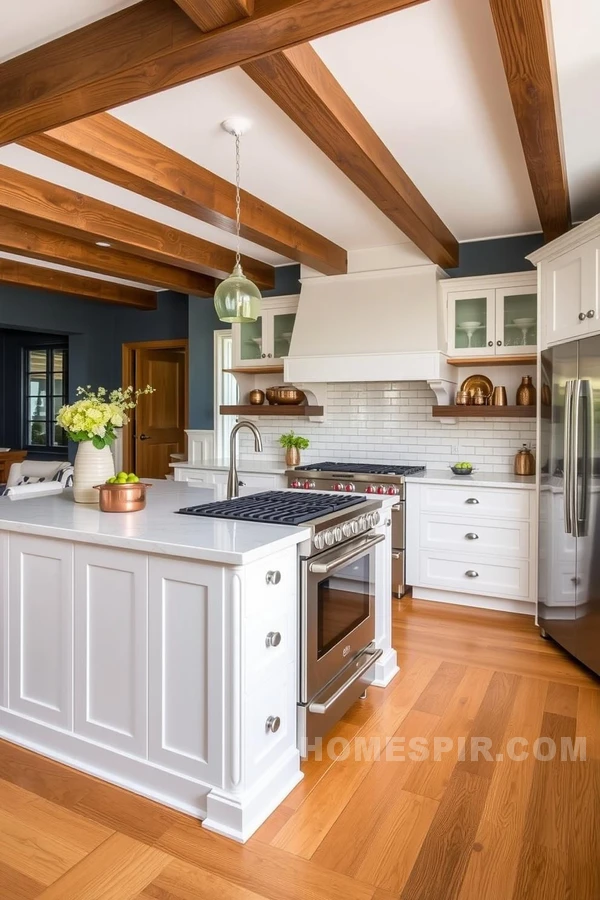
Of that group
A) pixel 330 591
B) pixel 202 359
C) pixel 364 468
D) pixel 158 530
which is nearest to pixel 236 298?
pixel 158 530

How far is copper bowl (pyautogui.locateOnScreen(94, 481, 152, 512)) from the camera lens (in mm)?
2564

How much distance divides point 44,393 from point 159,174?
6138mm

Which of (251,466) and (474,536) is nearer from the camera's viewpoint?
(474,536)

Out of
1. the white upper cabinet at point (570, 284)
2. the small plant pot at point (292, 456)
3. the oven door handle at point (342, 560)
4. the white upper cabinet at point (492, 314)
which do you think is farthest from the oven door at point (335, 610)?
the small plant pot at point (292, 456)

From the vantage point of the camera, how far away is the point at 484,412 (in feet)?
14.6

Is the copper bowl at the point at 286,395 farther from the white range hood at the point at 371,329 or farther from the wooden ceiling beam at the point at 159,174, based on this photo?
the wooden ceiling beam at the point at 159,174

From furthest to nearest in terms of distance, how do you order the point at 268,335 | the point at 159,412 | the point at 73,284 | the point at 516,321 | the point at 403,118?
the point at 159,412
the point at 73,284
the point at 268,335
the point at 516,321
the point at 403,118

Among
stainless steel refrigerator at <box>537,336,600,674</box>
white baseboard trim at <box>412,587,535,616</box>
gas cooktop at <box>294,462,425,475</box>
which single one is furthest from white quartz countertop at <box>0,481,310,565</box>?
white baseboard trim at <box>412,587,535,616</box>

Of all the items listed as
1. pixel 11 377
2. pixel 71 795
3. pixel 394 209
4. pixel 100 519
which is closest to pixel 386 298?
pixel 394 209

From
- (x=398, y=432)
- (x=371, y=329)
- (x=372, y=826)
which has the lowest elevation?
(x=372, y=826)

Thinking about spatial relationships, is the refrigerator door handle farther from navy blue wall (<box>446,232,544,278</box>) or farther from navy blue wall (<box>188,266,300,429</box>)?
navy blue wall (<box>188,266,300,429</box>)

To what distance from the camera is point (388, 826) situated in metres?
2.00

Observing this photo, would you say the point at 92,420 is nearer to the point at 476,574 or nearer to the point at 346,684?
the point at 346,684

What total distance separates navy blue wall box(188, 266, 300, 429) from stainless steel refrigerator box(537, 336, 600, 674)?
10.9ft
